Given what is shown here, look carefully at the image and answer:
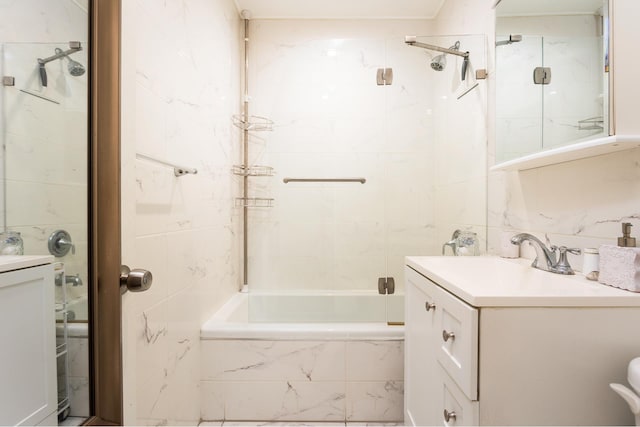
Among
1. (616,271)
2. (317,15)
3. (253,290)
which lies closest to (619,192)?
(616,271)

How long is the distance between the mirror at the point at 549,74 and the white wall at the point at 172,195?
1.19 m

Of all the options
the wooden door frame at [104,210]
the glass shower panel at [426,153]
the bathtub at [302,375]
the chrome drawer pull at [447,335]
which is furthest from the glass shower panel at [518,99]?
the wooden door frame at [104,210]

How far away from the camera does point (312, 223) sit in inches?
81.4

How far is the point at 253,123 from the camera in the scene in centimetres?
220

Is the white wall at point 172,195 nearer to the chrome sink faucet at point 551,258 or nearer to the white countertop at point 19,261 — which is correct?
the white countertop at point 19,261

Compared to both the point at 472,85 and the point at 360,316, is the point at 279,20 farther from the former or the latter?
the point at 360,316

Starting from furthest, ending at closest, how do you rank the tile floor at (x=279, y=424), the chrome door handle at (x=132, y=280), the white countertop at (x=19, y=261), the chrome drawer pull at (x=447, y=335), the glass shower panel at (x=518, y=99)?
the tile floor at (x=279, y=424), the glass shower panel at (x=518, y=99), the chrome drawer pull at (x=447, y=335), the chrome door handle at (x=132, y=280), the white countertop at (x=19, y=261)

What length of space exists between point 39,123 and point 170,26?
3.50ft

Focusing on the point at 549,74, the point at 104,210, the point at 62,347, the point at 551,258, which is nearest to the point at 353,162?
the point at 549,74

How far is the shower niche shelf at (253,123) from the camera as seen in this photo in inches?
84.0

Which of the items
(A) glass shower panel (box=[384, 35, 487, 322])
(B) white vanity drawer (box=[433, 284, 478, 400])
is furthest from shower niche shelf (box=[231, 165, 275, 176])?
(B) white vanity drawer (box=[433, 284, 478, 400])

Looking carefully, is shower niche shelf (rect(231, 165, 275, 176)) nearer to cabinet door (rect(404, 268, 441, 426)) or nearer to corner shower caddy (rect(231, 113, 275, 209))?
corner shower caddy (rect(231, 113, 275, 209))

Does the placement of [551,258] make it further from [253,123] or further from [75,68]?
[253,123]

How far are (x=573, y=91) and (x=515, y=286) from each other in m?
0.68
